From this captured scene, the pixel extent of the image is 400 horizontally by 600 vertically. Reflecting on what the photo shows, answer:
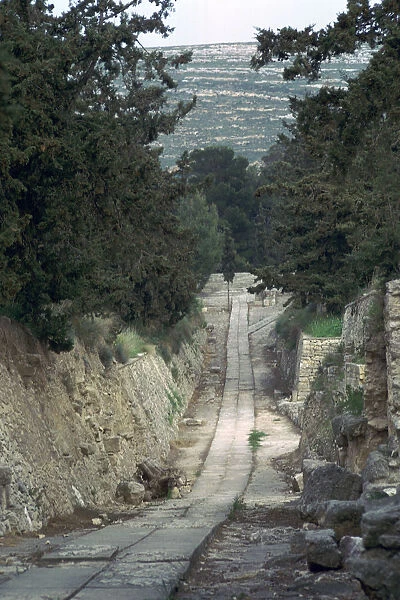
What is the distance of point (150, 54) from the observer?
27156 millimetres

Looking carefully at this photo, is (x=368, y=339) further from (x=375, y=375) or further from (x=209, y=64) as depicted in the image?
(x=209, y=64)

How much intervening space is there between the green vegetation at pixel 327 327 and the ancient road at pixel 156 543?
22.2ft

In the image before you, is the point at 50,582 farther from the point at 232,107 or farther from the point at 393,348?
the point at 232,107

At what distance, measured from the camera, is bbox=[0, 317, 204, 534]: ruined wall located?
15289 millimetres

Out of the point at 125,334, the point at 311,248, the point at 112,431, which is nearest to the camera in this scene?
the point at 112,431

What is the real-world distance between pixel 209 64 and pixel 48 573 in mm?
194891

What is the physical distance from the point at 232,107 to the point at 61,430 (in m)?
156

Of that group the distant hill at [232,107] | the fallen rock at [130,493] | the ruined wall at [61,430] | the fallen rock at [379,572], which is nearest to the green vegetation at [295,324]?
the ruined wall at [61,430]

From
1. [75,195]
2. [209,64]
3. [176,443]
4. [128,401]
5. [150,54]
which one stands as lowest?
[176,443]

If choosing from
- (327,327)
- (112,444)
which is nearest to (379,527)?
(112,444)

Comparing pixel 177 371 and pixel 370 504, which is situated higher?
pixel 370 504

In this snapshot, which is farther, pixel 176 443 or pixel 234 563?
pixel 176 443

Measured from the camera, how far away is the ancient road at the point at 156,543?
7800 mm

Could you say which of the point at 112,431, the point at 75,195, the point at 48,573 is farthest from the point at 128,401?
the point at 48,573
